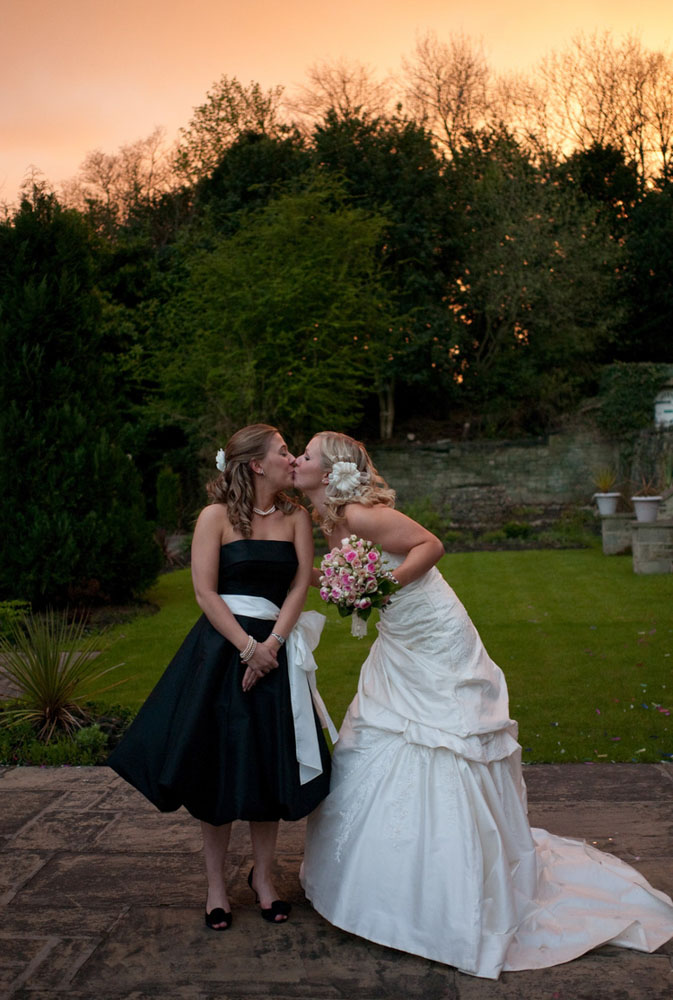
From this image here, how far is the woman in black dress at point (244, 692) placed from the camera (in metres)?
3.12

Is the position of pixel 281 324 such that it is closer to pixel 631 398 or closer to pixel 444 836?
pixel 631 398

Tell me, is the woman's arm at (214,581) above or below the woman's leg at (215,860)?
above

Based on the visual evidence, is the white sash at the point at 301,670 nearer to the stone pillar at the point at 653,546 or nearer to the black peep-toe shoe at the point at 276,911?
the black peep-toe shoe at the point at 276,911

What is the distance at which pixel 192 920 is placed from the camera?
326 cm

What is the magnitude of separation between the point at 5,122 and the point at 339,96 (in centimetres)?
1852

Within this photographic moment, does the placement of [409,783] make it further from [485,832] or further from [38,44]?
[38,44]

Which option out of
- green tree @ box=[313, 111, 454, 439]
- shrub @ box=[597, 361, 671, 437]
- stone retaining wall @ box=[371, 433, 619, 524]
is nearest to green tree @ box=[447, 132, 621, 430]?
green tree @ box=[313, 111, 454, 439]

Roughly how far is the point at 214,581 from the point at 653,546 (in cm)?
1036

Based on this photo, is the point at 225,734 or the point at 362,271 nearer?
the point at 225,734

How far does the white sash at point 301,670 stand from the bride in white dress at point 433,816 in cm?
17

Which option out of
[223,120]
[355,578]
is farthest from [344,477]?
[223,120]

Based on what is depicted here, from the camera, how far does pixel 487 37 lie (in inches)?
1060

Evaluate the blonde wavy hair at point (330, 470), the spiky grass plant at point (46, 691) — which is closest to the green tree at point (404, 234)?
the spiky grass plant at point (46, 691)

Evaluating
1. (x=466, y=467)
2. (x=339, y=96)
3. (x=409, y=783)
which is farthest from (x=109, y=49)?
(x=339, y=96)
